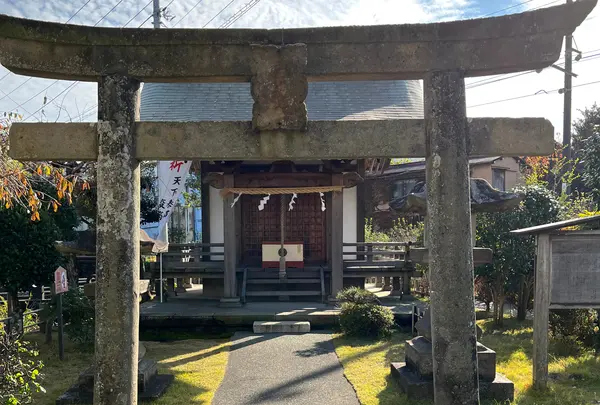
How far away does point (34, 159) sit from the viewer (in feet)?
13.5

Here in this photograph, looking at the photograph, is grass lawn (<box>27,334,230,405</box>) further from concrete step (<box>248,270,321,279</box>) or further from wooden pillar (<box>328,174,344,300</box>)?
wooden pillar (<box>328,174,344,300</box>)

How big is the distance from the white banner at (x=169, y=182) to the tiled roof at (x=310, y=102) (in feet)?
5.91

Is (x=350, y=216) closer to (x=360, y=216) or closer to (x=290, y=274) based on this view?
(x=360, y=216)

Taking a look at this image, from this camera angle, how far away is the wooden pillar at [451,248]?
4.14m

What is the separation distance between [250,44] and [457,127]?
2048 millimetres

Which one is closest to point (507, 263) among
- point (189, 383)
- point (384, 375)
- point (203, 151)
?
point (384, 375)

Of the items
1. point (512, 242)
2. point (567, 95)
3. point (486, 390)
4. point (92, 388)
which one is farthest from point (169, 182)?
point (567, 95)

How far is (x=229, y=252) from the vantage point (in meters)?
11.9

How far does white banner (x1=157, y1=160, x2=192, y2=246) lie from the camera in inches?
538

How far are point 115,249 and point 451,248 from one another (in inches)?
120

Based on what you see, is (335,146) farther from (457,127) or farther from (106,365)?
(106,365)

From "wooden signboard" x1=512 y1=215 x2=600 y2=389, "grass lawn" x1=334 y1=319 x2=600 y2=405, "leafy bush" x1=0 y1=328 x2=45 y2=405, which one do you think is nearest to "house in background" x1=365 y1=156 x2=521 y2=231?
"grass lawn" x1=334 y1=319 x2=600 y2=405

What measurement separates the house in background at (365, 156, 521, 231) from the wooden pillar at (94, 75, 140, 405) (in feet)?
70.3

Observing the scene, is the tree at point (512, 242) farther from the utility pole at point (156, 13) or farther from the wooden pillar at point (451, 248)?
the utility pole at point (156, 13)
